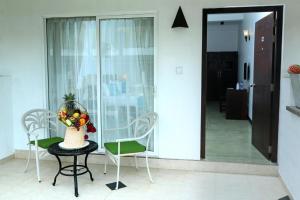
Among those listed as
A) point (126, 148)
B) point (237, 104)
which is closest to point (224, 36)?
point (237, 104)

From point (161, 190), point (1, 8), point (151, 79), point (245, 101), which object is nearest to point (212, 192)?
point (161, 190)

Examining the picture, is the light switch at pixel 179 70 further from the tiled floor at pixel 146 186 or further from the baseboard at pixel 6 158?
the baseboard at pixel 6 158

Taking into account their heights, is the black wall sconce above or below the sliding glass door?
above

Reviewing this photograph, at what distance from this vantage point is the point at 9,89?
14.5 ft

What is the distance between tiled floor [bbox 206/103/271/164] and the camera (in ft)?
13.7

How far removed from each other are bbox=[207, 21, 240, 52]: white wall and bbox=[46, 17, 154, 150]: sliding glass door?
23.9ft

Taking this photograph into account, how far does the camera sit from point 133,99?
4.19 meters

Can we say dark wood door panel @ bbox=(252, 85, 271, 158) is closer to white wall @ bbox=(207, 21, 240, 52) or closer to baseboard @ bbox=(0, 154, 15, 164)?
baseboard @ bbox=(0, 154, 15, 164)

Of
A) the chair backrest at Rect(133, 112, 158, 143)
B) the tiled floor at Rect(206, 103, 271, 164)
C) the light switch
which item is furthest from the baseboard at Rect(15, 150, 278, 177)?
the light switch

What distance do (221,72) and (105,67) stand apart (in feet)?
24.6

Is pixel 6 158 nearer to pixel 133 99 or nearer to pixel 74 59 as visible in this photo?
pixel 74 59

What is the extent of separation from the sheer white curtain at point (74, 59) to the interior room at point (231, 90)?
1.98m

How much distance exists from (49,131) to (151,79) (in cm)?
176

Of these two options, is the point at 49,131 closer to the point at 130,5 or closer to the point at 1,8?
the point at 1,8
